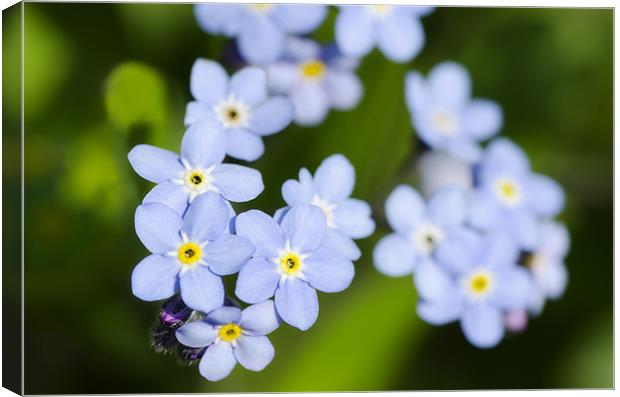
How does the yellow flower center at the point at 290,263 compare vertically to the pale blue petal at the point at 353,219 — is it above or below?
below

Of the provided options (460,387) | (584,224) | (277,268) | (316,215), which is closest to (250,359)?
(277,268)

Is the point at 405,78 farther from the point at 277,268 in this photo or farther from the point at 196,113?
the point at 277,268

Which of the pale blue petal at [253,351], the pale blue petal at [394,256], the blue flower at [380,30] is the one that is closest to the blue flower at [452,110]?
the blue flower at [380,30]

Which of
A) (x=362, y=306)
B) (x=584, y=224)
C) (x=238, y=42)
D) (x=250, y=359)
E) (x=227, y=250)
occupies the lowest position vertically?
(x=250, y=359)

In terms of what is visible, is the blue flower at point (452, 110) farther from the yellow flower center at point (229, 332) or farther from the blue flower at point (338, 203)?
the yellow flower center at point (229, 332)

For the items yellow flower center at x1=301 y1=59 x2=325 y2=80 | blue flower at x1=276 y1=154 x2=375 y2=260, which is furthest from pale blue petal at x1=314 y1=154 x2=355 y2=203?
yellow flower center at x1=301 y1=59 x2=325 y2=80

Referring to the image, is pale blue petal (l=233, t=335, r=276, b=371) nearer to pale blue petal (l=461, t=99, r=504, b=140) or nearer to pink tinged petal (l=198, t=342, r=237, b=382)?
pink tinged petal (l=198, t=342, r=237, b=382)
